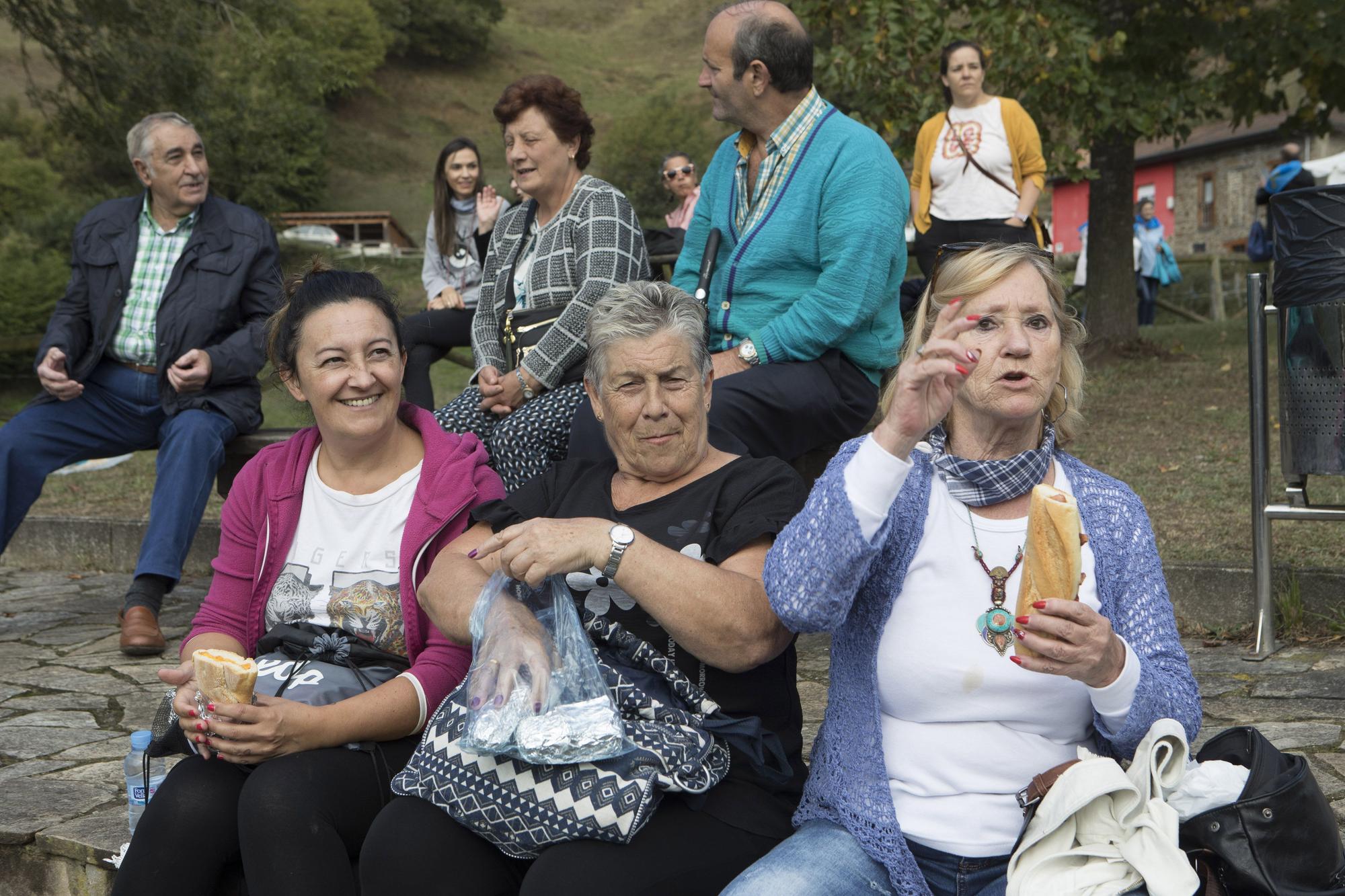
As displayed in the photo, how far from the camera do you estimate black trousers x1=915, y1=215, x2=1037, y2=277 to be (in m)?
7.97

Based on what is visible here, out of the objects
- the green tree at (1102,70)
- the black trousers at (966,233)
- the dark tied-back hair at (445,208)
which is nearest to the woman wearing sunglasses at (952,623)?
the dark tied-back hair at (445,208)

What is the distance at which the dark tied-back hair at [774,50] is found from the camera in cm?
411

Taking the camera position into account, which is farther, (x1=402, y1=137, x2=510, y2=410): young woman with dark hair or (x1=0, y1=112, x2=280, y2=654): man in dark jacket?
(x1=402, y1=137, x2=510, y2=410): young woman with dark hair

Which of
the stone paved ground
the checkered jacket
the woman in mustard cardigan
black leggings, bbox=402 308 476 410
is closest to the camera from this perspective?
the stone paved ground

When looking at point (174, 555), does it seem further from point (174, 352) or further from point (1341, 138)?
point (1341, 138)

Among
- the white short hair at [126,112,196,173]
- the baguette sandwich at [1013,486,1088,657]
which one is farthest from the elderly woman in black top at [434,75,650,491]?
the baguette sandwich at [1013,486,1088,657]

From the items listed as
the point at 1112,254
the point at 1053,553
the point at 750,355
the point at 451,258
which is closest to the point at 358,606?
the point at 750,355

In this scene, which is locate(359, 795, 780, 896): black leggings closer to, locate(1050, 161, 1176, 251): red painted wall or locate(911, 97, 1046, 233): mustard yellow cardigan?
locate(911, 97, 1046, 233): mustard yellow cardigan

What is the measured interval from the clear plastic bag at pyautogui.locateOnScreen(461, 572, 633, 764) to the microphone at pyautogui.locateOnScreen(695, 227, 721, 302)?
5.63ft

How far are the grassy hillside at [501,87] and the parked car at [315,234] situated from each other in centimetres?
652

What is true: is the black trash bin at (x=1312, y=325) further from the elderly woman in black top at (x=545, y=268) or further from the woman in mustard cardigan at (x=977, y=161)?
the woman in mustard cardigan at (x=977, y=161)

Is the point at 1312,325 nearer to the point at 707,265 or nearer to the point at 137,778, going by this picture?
the point at 707,265

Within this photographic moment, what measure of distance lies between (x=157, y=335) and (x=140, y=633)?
3.94ft

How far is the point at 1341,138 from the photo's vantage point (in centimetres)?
3962
